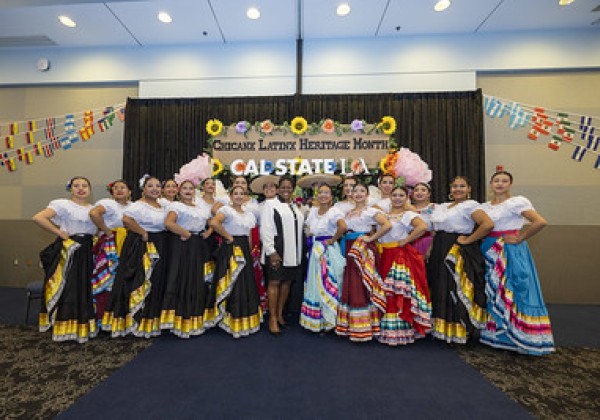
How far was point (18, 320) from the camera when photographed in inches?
138

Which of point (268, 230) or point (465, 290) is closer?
point (465, 290)

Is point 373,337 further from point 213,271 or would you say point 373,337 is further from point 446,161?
A: point 446,161

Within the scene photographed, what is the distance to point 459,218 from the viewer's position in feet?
9.25

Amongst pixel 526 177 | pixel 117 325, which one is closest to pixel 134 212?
pixel 117 325

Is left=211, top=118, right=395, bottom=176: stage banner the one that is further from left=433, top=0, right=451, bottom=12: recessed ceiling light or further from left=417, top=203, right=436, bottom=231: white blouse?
left=433, top=0, right=451, bottom=12: recessed ceiling light

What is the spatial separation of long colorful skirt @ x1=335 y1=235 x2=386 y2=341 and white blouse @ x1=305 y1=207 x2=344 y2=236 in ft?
0.94

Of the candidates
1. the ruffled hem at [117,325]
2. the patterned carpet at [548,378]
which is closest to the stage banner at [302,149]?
the ruffled hem at [117,325]

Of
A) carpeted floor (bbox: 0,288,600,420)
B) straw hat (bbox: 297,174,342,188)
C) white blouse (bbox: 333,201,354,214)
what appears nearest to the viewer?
carpeted floor (bbox: 0,288,600,420)

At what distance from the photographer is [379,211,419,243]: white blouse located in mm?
2846

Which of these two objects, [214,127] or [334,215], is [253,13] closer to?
[214,127]

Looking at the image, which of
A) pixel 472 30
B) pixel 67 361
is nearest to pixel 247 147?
pixel 67 361

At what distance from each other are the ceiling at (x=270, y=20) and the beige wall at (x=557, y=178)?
0.89 metres

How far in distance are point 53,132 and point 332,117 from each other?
5182mm

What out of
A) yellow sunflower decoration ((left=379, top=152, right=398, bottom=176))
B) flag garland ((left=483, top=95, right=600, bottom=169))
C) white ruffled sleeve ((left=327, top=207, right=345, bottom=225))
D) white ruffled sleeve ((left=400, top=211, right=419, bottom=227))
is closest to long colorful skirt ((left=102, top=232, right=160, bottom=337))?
white ruffled sleeve ((left=327, top=207, right=345, bottom=225))
